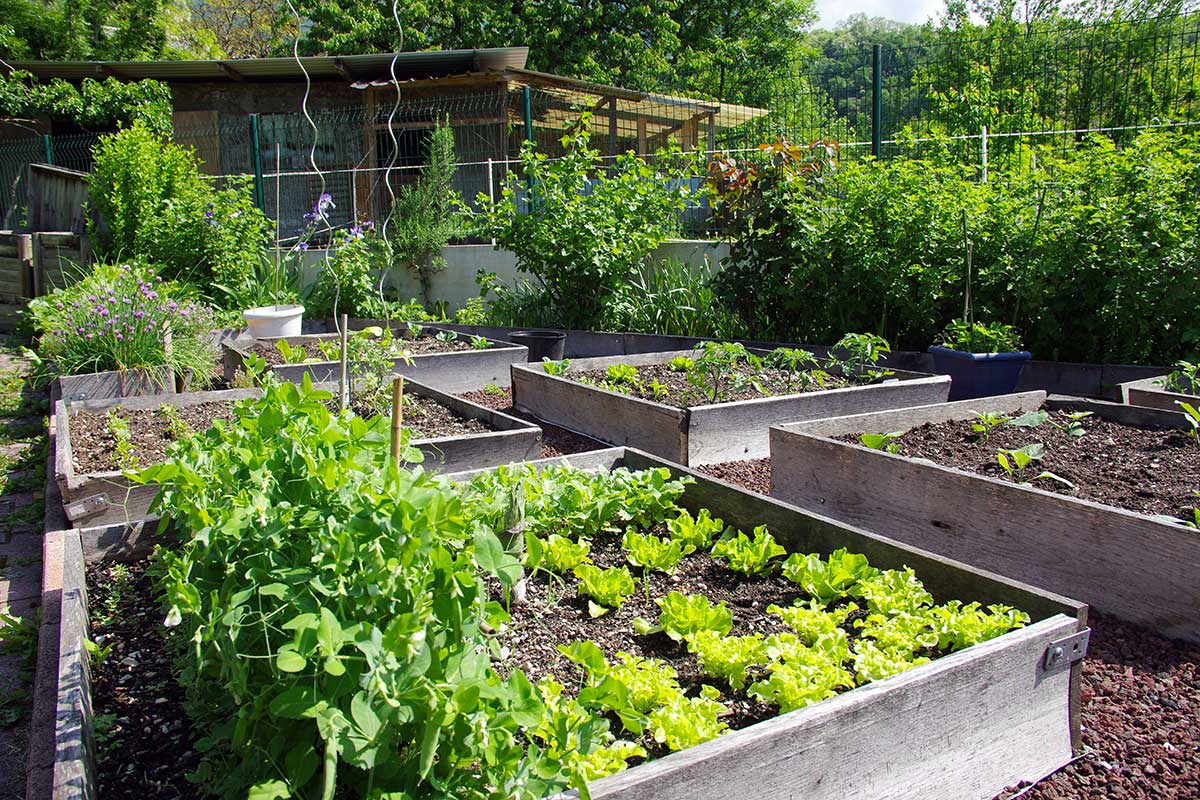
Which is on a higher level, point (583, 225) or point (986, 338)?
point (583, 225)

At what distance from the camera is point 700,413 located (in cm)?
426

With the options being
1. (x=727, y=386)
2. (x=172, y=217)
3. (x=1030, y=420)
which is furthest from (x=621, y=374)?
(x=172, y=217)

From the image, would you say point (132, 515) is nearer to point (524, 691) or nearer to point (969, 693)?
point (524, 691)

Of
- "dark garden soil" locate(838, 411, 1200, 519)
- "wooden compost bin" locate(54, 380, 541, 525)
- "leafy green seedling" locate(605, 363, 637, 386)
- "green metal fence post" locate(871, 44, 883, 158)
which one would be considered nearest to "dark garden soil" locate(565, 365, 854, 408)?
"leafy green seedling" locate(605, 363, 637, 386)

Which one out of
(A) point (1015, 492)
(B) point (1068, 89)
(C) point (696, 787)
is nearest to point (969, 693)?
(C) point (696, 787)

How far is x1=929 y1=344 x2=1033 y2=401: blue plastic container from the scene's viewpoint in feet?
17.3

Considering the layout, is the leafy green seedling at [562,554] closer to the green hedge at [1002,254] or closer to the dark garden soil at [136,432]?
the dark garden soil at [136,432]

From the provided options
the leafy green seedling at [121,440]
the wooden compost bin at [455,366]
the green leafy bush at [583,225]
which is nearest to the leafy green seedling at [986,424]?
the wooden compost bin at [455,366]

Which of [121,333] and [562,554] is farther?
[121,333]

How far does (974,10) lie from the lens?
1684 inches

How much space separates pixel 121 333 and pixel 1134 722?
5.86 meters

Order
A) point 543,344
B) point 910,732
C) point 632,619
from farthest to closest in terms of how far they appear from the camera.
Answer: point 543,344
point 632,619
point 910,732

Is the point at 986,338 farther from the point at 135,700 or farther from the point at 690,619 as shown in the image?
the point at 135,700

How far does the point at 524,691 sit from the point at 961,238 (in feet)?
18.4
